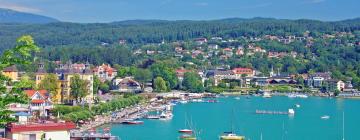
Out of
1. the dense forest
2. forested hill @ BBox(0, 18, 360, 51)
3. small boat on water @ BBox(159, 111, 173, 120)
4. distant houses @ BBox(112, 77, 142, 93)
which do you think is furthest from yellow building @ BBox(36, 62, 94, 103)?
forested hill @ BBox(0, 18, 360, 51)

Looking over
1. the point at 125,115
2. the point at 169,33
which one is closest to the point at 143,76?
the point at 125,115

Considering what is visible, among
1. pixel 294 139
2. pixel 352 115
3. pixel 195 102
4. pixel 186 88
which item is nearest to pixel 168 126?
pixel 294 139

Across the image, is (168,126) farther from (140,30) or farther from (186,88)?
(140,30)

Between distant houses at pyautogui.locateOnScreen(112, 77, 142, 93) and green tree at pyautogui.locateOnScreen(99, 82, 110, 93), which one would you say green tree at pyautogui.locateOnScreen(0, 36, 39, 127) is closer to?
green tree at pyautogui.locateOnScreen(99, 82, 110, 93)

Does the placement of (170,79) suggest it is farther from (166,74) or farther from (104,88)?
(104,88)

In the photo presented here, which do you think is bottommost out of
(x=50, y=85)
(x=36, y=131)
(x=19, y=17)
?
(x=50, y=85)

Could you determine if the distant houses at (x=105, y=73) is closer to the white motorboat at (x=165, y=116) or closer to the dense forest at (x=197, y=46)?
the dense forest at (x=197, y=46)
